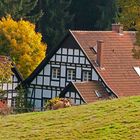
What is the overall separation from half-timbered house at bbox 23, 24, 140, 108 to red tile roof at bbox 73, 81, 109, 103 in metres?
0.08

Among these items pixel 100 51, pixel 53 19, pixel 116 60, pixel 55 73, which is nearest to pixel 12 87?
pixel 55 73

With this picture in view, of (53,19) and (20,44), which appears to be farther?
(53,19)

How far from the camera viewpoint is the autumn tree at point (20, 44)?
155ft

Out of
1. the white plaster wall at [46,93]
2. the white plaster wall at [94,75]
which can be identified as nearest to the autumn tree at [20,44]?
the white plaster wall at [46,93]

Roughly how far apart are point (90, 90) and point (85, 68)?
252cm

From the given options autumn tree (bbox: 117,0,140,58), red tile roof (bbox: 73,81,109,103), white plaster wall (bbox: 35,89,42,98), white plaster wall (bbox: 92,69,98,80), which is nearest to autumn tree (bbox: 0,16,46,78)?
white plaster wall (bbox: 35,89,42,98)

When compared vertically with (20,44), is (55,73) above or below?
below

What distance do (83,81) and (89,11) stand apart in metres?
27.2

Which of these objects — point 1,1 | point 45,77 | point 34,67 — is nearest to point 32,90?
point 45,77

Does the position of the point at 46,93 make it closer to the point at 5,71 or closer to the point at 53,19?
the point at 5,71

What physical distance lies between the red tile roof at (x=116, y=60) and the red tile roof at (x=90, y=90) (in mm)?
543

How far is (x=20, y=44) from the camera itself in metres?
47.3

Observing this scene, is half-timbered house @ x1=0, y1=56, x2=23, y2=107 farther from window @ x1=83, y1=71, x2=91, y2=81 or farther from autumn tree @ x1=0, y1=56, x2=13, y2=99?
window @ x1=83, y1=71, x2=91, y2=81

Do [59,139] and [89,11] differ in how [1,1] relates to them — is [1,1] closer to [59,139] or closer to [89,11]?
[89,11]
